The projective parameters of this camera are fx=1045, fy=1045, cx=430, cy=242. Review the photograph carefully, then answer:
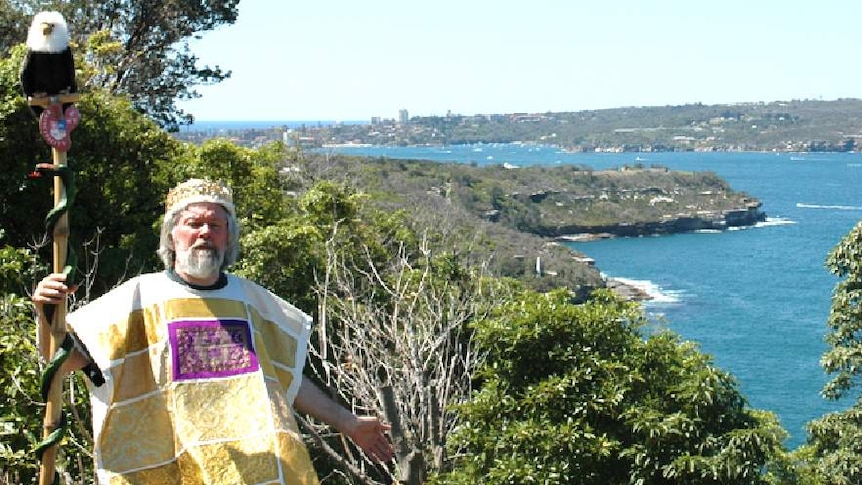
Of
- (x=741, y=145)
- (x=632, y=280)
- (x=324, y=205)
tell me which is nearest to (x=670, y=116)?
(x=741, y=145)

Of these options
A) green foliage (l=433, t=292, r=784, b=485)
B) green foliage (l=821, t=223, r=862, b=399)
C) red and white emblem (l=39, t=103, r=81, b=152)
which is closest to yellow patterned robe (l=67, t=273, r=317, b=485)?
red and white emblem (l=39, t=103, r=81, b=152)

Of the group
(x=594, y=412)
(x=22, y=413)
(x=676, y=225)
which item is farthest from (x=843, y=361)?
(x=676, y=225)

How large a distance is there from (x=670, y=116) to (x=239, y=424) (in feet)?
605

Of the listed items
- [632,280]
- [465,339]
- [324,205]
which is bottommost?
[632,280]

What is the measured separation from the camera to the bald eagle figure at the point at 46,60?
2666 millimetres

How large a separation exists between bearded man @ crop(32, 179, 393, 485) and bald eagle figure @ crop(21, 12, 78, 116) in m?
0.46

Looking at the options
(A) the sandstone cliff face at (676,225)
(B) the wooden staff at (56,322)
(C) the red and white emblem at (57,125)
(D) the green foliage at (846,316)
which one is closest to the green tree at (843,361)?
(D) the green foliage at (846,316)

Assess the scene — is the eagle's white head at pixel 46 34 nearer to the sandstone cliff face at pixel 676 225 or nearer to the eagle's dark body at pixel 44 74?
the eagle's dark body at pixel 44 74

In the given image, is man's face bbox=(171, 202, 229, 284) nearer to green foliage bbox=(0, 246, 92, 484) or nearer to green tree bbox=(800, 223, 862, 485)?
green foliage bbox=(0, 246, 92, 484)

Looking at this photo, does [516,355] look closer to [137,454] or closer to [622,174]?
[137,454]

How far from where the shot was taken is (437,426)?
7301 millimetres

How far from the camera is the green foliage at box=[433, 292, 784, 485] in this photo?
22.6 feet

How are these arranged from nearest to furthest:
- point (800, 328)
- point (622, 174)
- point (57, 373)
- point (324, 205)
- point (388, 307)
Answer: point (57, 373), point (388, 307), point (324, 205), point (800, 328), point (622, 174)

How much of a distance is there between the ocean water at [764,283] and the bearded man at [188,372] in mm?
6414
